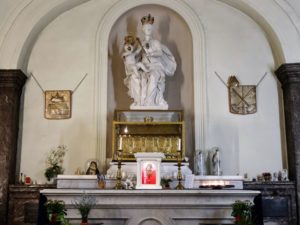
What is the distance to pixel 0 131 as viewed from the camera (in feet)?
26.5

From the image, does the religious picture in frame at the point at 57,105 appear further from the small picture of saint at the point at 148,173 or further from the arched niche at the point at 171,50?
the small picture of saint at the point at 148,173

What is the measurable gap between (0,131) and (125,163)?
7.82 ft

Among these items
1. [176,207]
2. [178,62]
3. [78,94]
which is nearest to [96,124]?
[78,94]

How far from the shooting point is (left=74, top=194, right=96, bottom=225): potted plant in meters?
6.05

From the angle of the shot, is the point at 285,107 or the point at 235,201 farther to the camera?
the point at 285,107

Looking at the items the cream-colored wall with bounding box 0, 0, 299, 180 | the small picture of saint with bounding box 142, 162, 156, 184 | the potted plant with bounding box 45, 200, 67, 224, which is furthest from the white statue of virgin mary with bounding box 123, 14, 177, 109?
the potted plant with bounding box 45, 200, 67, 224

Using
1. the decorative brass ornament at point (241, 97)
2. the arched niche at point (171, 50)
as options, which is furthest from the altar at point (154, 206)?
the decorative brass ornament at point (241, 97)

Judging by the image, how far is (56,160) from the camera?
8.35 m

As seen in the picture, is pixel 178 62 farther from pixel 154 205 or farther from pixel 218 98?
pixel 154 205

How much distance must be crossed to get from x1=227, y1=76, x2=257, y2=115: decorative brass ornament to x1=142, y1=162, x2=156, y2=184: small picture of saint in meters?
2.54

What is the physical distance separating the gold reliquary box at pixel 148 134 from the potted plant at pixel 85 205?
1453mm

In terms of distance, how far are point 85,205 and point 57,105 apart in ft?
9.85

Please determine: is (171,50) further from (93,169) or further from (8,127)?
(8,127)

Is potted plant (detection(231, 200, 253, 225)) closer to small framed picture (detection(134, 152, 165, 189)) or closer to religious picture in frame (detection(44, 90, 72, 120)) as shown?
small framed picture (detection(134, 152, 165, 189))
